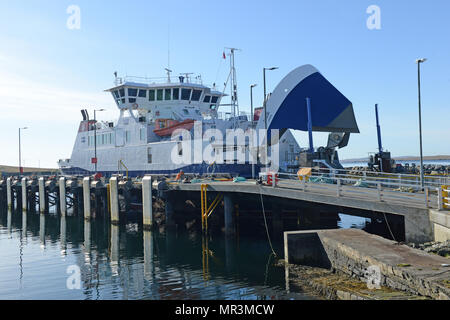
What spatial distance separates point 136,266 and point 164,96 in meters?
29.5

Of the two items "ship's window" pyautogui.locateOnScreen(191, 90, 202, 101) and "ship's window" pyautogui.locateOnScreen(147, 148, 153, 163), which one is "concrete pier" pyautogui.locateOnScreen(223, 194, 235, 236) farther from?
"ship's window" pyautogui.locateOnScreen(191, 90, 202, 101)

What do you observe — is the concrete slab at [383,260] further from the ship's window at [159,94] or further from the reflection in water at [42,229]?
the ship's window at [159,94]

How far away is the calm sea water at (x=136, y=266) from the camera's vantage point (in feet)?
53.1

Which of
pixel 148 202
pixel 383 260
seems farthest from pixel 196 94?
pixel 383 260

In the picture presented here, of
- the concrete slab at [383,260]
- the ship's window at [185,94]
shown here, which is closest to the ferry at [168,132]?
the ship's window at [185,94]

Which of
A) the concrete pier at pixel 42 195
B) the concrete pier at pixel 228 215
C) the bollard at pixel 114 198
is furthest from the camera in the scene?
the concrete pier at pixel 42 195

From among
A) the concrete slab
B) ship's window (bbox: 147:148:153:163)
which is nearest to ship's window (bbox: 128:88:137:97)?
ship's window (bbox: 147:148:153:163)

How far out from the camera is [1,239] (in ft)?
104

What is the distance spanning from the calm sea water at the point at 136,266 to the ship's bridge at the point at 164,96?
18541 mm

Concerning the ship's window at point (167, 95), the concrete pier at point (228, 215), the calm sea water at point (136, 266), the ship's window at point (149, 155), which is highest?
the ship's window at point (167, 95)

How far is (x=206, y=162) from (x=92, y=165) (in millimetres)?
23022

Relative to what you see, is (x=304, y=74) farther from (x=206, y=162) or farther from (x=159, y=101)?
(x=159, y=101)

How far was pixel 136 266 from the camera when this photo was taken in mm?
21172
